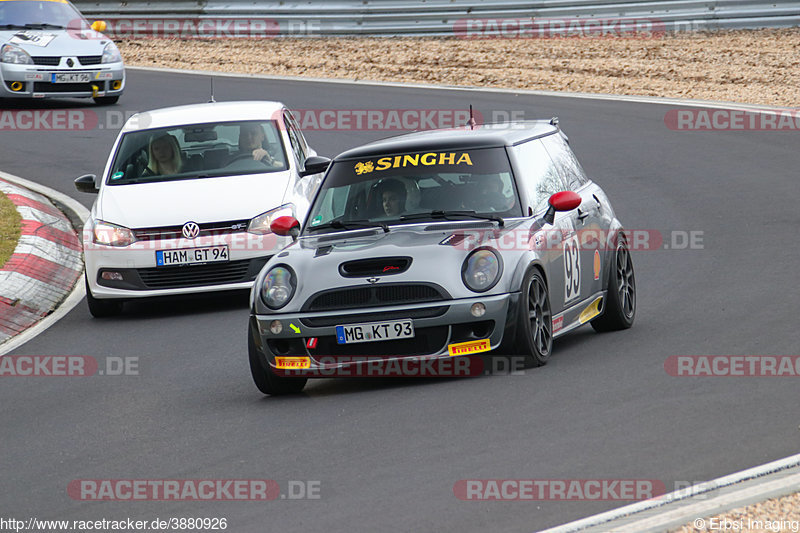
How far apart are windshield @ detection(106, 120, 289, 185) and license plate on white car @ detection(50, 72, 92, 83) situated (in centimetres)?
1012

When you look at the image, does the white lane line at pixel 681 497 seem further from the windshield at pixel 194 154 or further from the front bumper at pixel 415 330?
the windshield at pixel 194 154

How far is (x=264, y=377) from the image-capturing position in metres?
8.45

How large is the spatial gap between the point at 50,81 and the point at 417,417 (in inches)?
663

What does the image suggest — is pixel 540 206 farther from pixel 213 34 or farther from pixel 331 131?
pixel 213 34

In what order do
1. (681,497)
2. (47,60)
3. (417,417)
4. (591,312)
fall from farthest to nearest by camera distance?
1. (47,60)
2. (591,312)
3. (417,417)
4. (681,497)

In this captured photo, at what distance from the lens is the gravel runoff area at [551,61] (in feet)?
79.7

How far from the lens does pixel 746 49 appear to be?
25.9m

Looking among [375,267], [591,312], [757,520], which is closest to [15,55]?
[591,312]

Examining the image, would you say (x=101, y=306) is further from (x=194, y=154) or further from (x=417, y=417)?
(x=417, y=417)

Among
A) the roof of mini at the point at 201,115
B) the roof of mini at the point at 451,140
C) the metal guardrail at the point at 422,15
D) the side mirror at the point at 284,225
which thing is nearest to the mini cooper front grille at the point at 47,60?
the metal guardrail at the point at 422,15

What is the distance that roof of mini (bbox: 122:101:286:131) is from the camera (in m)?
13.4

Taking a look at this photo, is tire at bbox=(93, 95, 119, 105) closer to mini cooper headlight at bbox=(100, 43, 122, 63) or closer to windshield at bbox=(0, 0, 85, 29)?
mini cooper headlight at bbox=(100, 43, 122, 63)

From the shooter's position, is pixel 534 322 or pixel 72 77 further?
pixel 72 77

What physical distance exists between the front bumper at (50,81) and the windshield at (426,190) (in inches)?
580
